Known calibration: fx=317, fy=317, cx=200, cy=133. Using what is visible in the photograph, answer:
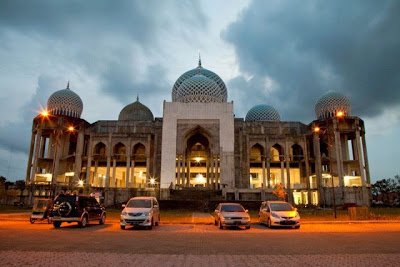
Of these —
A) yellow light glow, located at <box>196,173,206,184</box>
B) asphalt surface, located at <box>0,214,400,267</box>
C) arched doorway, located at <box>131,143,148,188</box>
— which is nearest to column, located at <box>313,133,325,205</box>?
yellow light glow, located at <box>196,173,206,184</box>

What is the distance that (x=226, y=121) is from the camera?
176ft

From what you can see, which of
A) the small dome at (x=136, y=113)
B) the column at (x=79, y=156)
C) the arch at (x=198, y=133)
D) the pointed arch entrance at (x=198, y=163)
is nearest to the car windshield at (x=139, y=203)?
the pointed arch entrance at (x=198, y=163)

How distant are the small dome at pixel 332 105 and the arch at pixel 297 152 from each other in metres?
6.79

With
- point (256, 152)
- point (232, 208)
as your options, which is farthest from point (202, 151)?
point (232, 208)

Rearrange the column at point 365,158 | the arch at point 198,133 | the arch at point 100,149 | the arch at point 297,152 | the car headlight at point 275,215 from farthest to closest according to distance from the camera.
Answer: the arch at point 100,149 → the arch at point 297,152 → the arch at point 198,133 → the column at point 365,158 → the car headlight at point 275,215

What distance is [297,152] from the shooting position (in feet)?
193

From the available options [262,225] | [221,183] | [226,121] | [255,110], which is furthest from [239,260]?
[255,110]

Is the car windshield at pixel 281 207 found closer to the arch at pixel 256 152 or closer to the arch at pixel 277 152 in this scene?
the arch at pixel 277 152

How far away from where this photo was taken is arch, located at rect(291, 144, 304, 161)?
5483 centimetres

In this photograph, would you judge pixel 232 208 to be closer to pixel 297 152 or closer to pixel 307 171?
pixel 307 171

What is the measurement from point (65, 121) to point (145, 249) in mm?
50871

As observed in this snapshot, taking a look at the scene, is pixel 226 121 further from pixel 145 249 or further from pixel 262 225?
pixel 145 249

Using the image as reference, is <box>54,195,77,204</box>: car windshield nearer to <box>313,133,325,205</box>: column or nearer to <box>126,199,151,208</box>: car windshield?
<box>126,199,151,208</box>: car windshield

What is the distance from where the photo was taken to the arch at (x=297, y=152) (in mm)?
54825
